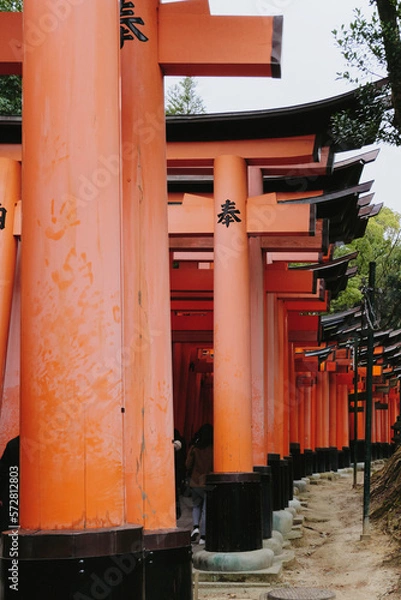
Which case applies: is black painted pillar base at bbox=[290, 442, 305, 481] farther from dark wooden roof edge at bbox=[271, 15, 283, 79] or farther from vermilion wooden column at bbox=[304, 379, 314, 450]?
dark wooden roof edge at bbox=[271, 15, 283, 79]

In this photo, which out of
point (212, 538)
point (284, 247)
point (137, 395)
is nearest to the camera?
point (137, 395)

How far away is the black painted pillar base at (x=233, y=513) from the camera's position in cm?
1191

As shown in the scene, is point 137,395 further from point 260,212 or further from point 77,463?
point 260,212

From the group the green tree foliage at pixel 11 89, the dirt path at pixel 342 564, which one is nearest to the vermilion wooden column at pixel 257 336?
the dirt path at pixel 342 564

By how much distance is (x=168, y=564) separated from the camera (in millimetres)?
6824

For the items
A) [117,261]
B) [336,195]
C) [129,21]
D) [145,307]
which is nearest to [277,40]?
[129,21]

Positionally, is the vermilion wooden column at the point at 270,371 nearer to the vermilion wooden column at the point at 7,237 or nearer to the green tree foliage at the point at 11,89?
the vermilion wooden column at the point at 7,237

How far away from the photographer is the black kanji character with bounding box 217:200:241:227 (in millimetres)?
12414

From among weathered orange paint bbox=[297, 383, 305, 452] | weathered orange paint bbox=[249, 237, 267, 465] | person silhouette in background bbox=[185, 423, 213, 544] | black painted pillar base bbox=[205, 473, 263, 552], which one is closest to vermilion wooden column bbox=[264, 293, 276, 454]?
weathered orange paint bbox=[249, 237, 267, 465]

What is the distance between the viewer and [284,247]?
48.1 feet

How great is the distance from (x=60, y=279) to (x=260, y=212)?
7.64 metres

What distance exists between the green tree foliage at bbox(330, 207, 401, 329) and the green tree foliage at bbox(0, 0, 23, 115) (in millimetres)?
9282

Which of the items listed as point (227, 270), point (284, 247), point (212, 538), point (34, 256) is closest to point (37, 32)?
point (34, 256)

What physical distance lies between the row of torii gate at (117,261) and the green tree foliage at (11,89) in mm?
11800
